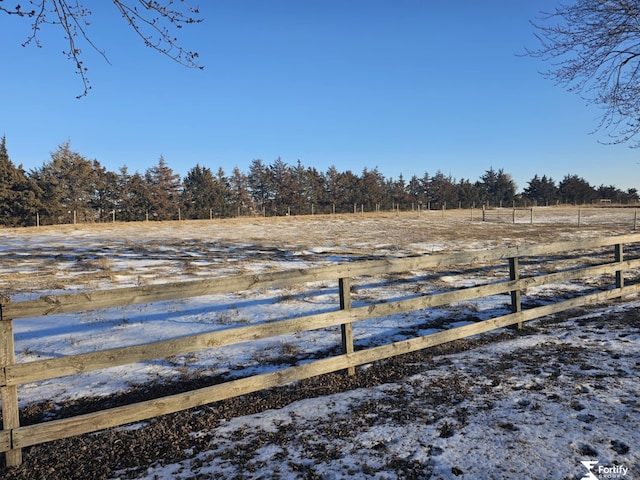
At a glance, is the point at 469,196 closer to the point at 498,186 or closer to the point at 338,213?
the point at 498,186

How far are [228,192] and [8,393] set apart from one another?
7073cm

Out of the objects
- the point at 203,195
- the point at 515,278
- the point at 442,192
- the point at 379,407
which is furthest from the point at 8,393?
the point at 442,192

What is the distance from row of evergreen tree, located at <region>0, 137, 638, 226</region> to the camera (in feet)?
149

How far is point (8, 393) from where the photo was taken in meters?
2.99

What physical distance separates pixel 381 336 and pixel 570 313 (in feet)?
12.6

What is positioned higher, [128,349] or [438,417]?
[128,349]

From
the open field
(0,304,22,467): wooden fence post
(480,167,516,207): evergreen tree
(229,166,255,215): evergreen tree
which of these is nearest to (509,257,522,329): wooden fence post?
the open field

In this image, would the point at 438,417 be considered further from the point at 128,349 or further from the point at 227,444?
the point at 128,349

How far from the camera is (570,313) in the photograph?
7203 millimetres

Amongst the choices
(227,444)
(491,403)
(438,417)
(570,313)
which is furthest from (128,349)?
(570,313)

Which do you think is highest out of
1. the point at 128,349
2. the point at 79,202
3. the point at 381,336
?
the point at 79,202

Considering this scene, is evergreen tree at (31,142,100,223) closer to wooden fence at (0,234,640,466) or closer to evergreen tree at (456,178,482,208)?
wooden fence at (0,234,640,466)

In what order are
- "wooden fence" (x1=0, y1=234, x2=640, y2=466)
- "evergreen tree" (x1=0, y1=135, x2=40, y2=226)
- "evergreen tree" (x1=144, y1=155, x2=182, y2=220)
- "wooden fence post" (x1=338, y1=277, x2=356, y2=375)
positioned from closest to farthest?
"wooden fence" (x1=0, y1=234, x2=640, y2=466) → "wooden fence post" (x1=338, y1=277, x2=356, y2=375) → "evergreen tree" (x1=0, y1=135, x2=40, y2=226) → "evergreen tree" (x1=144, y1=155, x2=182, y2=220)

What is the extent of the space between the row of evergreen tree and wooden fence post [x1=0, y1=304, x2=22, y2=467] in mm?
49176
